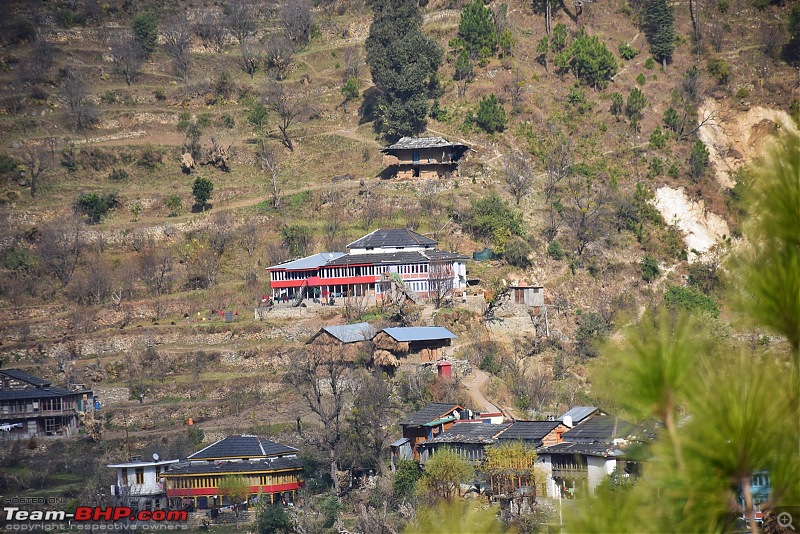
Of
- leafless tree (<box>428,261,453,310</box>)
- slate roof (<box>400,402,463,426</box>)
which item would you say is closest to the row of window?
slate roof (<box>400,402,463,426</box>)

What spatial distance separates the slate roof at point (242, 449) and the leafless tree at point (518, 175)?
2814cm

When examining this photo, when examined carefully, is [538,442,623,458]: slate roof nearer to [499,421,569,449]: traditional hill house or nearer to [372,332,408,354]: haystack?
[499,421,569,449]: traditional hill house

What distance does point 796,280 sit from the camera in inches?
221

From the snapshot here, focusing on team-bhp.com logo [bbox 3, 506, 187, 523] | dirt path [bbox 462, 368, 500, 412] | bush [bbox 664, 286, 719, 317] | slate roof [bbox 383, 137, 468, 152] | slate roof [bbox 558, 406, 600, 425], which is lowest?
team-bhp.com logo [bbox 3, 506, 187, 523]

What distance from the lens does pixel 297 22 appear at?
91.3 metres

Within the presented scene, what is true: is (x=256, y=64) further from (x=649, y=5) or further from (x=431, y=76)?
(x=649, y=5)

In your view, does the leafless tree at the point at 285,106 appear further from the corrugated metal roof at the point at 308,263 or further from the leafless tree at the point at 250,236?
the corrugated metal roof at the point at 308,263

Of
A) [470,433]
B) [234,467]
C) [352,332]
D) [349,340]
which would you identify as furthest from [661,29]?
[234,467]

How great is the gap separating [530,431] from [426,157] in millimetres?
31602

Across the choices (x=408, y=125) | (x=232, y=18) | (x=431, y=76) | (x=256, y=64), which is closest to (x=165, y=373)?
(x=408, y=125)

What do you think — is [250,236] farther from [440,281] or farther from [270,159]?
[440,281]

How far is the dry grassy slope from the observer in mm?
57094

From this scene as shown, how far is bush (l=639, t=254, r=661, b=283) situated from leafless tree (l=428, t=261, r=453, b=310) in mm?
12938

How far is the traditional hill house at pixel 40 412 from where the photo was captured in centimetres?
5078
